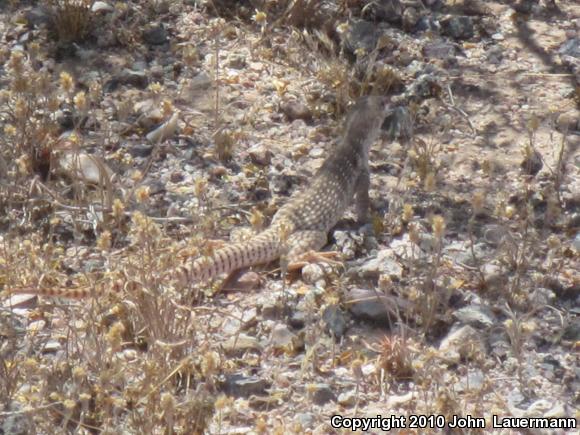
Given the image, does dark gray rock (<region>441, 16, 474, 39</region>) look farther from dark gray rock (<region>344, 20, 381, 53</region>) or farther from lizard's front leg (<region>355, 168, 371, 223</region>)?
lizard's front leg (<region>355, 168, 371, 223</region>)

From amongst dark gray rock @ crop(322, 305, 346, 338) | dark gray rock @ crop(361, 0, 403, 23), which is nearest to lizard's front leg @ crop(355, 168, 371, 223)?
dark gray rock @ crop(322, 305, 346, 338)

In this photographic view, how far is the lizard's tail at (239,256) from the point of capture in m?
5.86

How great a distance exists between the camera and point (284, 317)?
592cm

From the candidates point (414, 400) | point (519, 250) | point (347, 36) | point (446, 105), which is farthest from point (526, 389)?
point (347, 36)

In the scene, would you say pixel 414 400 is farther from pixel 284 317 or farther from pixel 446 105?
pixel 446 105

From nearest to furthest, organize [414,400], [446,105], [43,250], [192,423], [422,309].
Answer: [192,423] → [414,400] → [422,309] → [43,250] → [446,105]

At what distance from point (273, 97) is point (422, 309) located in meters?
2.59

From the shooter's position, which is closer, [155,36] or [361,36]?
[361,36]

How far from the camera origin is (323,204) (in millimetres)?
6719

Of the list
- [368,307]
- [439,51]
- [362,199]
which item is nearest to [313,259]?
[368,307]

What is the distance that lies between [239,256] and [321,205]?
30.0 inches

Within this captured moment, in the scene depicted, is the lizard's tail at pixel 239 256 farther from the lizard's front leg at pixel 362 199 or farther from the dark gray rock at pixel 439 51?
the dark gray rock at pixel 439 51

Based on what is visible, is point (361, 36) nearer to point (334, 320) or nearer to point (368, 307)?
point (368, 307)

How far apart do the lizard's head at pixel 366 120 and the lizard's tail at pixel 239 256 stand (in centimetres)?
94
